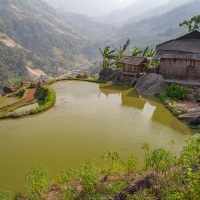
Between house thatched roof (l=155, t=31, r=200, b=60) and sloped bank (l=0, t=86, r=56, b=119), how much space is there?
38.1 ft

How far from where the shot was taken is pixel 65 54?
500ft

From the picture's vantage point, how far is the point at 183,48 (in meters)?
A: 25.5

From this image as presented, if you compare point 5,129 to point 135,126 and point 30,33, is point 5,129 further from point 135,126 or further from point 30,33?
point 30,33

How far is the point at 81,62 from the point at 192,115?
143 meters

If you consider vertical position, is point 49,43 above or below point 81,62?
above

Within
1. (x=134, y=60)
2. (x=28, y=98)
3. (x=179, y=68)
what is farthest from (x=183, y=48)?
(x=28, y=98)

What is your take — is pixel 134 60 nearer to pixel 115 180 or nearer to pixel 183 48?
pixel 183 48

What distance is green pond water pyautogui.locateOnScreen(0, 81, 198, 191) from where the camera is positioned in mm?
11898

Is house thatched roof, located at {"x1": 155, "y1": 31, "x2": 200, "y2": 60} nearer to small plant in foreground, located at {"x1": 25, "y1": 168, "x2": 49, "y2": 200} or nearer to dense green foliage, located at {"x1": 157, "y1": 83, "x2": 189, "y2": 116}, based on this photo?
dense green foliage, located at {"x1": 157, "y1": 83, "x2": 189, "y2": 116}

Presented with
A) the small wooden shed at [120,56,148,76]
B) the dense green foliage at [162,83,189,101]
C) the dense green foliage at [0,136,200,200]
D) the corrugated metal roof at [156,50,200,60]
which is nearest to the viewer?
the dense green foliage at [0,136,200,200]

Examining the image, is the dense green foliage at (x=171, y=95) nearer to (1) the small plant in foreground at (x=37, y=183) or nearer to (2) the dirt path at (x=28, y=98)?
(2) the dirt path at (x=28, y=98)

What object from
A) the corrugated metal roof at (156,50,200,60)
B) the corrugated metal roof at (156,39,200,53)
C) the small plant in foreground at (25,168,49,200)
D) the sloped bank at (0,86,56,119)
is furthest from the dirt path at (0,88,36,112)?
the corrugated metal roof at (156,39,200,53)

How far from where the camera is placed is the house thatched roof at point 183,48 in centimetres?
2478

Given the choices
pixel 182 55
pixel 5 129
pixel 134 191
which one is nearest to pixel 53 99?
pixel 5 129
